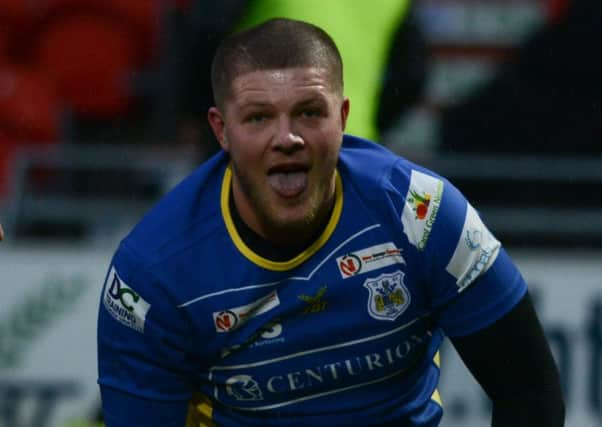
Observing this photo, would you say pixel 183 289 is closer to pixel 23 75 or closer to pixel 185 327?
pixel 185 327

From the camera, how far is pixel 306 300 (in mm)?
3266

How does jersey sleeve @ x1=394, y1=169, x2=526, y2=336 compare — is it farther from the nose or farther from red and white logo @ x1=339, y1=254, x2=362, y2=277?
the nose

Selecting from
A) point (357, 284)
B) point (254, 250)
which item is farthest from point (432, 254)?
point (254, 250)

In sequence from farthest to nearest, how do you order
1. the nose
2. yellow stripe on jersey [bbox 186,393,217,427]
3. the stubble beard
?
yellow stripe on jersey [bbox 186,393,217,427] → the stubble beard → the nose

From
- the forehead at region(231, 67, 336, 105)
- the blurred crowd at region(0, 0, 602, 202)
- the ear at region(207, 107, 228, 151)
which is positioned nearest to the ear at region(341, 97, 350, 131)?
the forehead at region(231, 67, 336, 105)

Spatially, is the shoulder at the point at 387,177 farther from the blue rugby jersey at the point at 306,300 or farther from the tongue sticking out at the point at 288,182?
the tongue sticking out at the point at 288,182

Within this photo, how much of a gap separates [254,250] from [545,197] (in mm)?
3846

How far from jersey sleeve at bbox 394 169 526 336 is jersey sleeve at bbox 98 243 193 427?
57 cm

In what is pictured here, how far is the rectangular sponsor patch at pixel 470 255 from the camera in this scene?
3.20m

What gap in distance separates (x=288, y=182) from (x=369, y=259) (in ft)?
0.89

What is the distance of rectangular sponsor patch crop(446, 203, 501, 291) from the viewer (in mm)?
3199

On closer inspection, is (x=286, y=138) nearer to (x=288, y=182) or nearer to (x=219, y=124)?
(x=288, y=182)

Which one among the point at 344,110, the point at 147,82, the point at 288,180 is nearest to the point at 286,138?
the point at 288,180

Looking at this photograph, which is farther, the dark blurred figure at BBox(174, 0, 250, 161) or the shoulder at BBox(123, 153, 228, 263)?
the dark blurred figure at BBox(174, 0, 250, 161)
